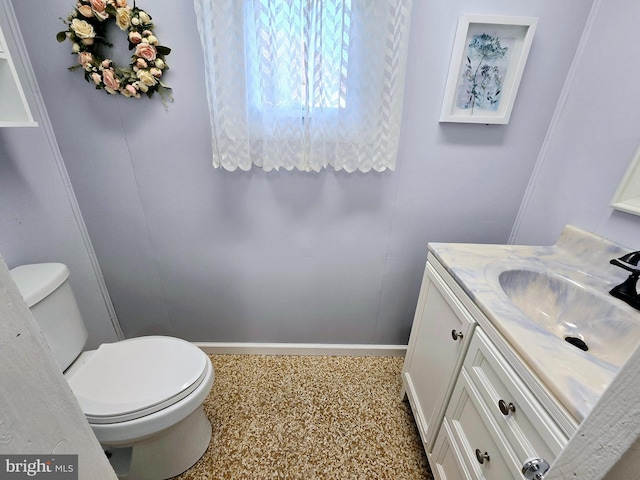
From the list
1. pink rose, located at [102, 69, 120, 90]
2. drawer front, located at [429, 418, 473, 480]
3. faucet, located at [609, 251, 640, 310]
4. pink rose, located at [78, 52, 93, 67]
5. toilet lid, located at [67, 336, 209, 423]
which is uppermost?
pink rose, located at [78, 52, 93, 67]

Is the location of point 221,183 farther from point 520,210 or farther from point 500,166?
point 520,210

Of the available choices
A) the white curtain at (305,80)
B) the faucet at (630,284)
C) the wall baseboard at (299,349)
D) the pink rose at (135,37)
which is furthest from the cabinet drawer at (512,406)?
the pink rose at (135,37)

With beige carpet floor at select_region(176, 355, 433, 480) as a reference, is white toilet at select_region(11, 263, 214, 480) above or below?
above

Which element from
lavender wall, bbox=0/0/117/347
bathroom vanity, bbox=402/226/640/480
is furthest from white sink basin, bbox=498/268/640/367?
lavender wall, bbox=0/0/117/347

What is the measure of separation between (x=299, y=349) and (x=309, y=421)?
0.41 m

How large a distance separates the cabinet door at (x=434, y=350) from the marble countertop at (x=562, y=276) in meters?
0.10

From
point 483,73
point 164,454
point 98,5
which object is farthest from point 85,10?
point 164,454

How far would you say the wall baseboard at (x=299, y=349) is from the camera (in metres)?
1.62

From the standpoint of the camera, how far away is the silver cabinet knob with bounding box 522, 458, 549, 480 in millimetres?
530

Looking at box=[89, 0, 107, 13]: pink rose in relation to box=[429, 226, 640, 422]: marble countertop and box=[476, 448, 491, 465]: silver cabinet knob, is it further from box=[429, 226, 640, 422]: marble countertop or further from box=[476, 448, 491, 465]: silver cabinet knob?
box=[476, 448, 491, 465]: silver cabinet knob

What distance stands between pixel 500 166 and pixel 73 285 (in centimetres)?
209

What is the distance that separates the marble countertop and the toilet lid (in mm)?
1005

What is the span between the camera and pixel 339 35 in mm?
958

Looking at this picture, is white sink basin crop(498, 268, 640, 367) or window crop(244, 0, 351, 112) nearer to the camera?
white sink basin crop(498, 268, 640, 367)
